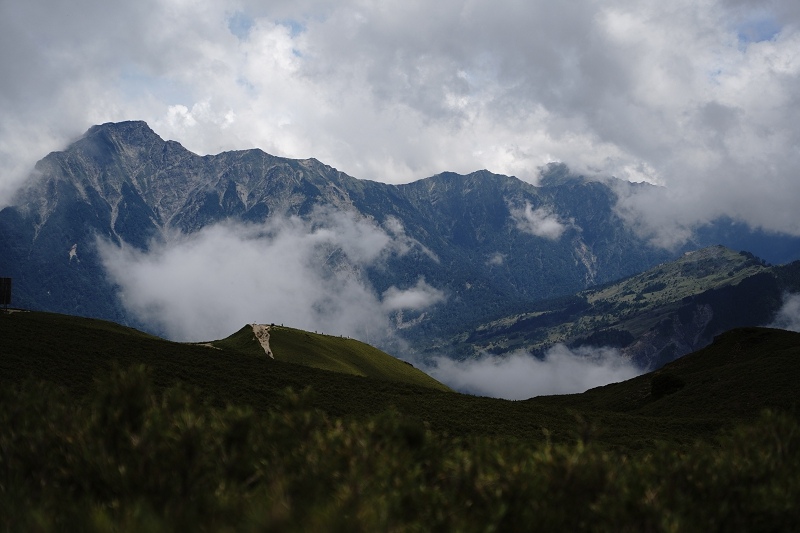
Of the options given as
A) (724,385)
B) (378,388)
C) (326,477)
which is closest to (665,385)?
(724,385)

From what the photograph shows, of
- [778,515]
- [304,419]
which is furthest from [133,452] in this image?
[778,515]

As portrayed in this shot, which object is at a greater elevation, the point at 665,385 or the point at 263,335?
the point at 263,335

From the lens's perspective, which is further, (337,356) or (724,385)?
(337,356)

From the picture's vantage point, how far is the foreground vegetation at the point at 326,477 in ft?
67.9

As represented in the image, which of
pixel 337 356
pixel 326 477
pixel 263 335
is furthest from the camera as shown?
pixel 337 356

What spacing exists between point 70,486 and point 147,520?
9536mm

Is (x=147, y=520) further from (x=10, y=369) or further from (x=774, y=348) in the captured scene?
(x=774, y=348)

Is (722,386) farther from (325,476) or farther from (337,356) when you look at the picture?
(325,476)

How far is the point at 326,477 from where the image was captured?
922 inches

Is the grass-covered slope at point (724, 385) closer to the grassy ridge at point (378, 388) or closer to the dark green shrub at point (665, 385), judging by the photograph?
the dark green shrub at point (665, 385)

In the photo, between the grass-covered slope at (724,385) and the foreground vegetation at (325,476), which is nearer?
the foreground vegetation at (325,476)

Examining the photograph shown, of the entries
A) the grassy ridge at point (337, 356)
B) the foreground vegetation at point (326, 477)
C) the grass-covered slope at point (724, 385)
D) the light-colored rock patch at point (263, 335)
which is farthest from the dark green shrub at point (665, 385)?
the foreground vegetation at point (326, 477)

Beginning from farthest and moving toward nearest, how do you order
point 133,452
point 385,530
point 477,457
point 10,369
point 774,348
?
point 774,348, point 10,369, point 477,457, point 133,452, point 385,530

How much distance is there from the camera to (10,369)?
68.7 metres
